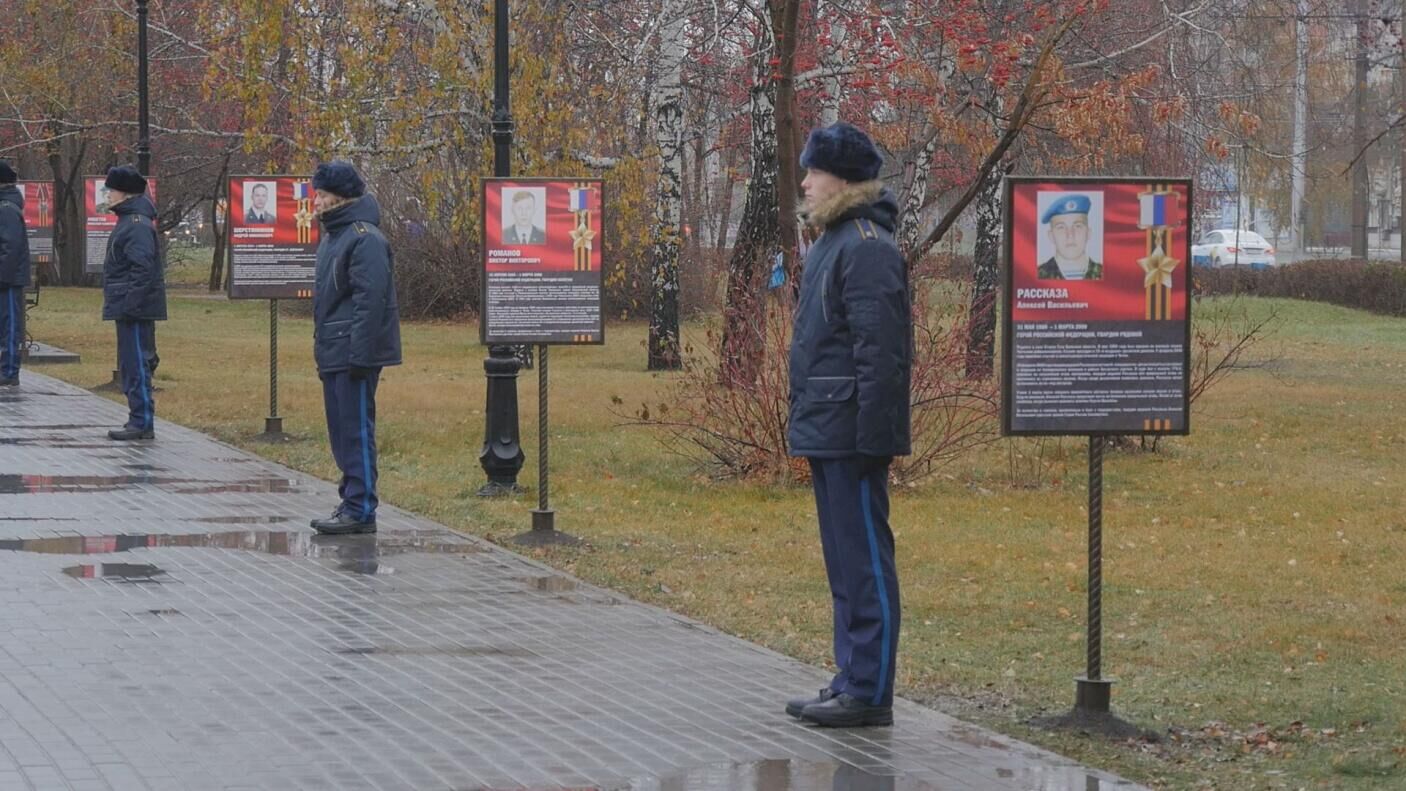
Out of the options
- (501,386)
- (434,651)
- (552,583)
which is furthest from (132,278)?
(434,651)

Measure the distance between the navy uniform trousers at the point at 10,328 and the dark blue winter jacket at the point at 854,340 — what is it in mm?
15723

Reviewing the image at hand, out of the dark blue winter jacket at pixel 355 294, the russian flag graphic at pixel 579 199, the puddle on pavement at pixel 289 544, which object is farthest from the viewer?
the russian flag graphic at pixel 579 199

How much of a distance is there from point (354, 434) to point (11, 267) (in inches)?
424

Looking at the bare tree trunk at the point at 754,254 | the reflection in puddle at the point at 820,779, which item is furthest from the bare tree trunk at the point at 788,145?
the reflection in puddle at the point at 820,779

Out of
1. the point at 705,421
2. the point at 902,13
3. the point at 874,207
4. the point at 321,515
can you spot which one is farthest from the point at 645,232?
the point at 874,207

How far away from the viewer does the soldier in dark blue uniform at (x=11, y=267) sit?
21.5 metres

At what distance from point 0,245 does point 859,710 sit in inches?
634

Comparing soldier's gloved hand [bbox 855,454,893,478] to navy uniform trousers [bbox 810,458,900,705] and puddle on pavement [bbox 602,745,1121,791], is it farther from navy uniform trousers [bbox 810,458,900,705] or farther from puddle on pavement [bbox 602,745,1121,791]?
Result: puddle on pavement [bbox 602,745,1121,791]

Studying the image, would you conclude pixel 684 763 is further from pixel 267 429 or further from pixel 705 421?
pixel 267 429

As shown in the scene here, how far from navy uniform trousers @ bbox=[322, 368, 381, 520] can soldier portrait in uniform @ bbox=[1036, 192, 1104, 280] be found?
17.6ft

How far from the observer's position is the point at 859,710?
24.8 ft

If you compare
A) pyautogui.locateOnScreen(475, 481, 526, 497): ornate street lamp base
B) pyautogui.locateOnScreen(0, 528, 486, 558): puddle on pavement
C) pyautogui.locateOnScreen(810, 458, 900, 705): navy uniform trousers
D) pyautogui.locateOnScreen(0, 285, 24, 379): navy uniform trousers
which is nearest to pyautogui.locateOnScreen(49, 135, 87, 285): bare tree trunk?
pyautogui.locateOnScreen(0, 285, 24, 379): navy uniform trousers

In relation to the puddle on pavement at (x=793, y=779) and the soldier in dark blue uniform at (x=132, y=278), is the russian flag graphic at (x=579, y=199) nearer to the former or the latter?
the soldier in dark blue uniform at (x=132, y=278)

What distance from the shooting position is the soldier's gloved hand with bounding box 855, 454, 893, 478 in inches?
296
